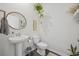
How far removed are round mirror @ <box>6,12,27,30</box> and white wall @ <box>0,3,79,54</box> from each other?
0.05 metres

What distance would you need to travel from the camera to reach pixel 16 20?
2064 millimetres

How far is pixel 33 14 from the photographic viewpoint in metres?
2.07

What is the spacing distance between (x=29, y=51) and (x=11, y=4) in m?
0.71

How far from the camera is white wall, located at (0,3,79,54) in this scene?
206 cm

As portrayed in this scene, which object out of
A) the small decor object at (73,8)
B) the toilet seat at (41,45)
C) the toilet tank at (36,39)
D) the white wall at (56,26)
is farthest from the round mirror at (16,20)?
the small decor object at (73,8)

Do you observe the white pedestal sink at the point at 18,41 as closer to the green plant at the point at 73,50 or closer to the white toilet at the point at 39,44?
the white toilet at the point at 39,44

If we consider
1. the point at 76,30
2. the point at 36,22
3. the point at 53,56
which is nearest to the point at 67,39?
the point at 76,30

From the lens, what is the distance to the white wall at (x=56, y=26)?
206 cm

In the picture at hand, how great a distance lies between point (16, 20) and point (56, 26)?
570 mm

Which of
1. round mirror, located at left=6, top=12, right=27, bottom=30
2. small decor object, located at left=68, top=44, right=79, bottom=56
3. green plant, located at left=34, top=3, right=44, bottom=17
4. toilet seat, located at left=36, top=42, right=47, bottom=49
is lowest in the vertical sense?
small decor object, located at left=68, top=44, right=79, bottom=56

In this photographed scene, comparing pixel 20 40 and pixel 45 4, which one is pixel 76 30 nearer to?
pixel 45 4

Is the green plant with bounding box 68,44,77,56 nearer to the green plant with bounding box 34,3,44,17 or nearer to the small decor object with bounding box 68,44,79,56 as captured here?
the small decor object with bounding box 68,44,79,56

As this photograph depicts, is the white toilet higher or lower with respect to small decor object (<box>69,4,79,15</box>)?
Answer: lower

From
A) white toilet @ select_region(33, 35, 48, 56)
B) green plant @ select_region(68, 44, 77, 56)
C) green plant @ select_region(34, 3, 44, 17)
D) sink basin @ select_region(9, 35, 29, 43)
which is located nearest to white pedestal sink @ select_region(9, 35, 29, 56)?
sink basin @ select_region(9, 35, 29, 43)
